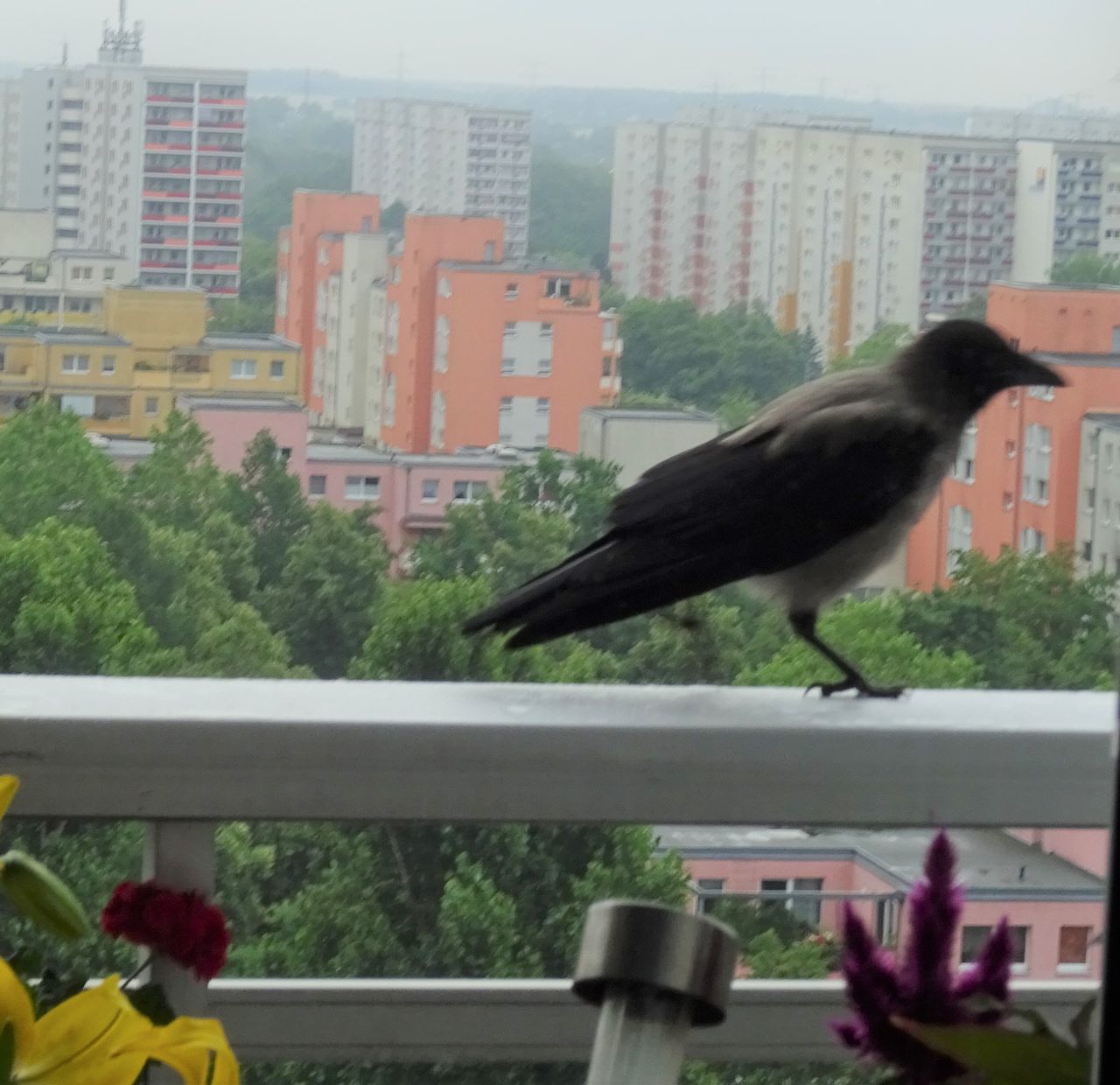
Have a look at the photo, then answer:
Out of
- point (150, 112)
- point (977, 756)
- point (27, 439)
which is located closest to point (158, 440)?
point (27, 439)

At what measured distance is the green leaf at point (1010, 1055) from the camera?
226 mm

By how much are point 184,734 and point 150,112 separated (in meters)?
1.31

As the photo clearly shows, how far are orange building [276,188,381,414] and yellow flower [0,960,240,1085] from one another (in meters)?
1.33

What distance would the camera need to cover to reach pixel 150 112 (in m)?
1.70

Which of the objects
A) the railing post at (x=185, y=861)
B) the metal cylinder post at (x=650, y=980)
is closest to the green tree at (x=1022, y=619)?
the railing post at (x=185, y=861)

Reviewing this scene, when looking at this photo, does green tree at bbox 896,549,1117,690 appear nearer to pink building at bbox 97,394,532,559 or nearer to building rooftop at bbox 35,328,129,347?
Result: pink building at bbox 97,394,532,559

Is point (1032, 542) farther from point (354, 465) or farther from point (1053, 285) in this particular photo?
point (354, 465)

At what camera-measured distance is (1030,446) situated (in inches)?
48.8

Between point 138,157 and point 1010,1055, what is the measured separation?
1.59 metres

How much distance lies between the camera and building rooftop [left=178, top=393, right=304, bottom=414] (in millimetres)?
1417

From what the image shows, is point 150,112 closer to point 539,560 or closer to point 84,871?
point 539,560

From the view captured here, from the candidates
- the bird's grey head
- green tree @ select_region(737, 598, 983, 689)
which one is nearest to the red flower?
green tree @ select_region(737, 598, 983, 689)

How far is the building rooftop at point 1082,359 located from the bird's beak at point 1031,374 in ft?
0.05

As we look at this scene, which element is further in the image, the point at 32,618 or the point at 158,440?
the point at 158,440
